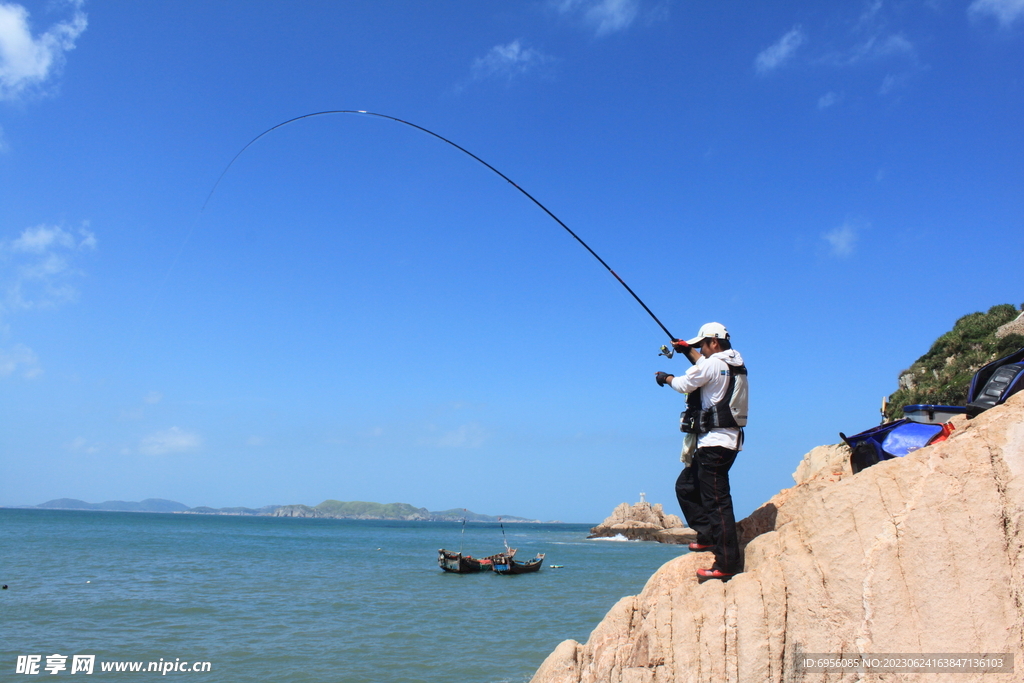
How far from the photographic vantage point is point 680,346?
5195 millimetres

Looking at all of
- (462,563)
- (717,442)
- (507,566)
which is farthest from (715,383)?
(462,563)

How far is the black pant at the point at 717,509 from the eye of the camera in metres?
4.61

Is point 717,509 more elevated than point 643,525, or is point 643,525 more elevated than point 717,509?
point 717,509

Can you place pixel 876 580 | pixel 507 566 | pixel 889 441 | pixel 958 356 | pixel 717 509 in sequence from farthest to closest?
1. pixel 507 566
2. pixel 958 356
3. pixel 889 441
4. pixel 717 509
5. pixel 876 580

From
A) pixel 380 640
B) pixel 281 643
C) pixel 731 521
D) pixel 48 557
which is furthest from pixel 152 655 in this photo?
pixel 48 557

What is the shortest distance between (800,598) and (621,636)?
178 centimetres

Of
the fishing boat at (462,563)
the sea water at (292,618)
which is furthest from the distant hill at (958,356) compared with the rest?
the fishing boat at (462,563)

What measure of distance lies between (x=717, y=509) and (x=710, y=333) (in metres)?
1.37

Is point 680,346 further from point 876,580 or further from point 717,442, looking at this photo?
point 876,580

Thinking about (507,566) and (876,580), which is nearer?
(876,580)

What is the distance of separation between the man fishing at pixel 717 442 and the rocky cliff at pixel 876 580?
0.23m

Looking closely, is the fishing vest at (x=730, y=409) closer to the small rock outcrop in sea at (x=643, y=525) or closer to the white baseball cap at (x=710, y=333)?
the white baseball cap at (x=710, y=333)

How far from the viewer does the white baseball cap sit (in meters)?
5.04

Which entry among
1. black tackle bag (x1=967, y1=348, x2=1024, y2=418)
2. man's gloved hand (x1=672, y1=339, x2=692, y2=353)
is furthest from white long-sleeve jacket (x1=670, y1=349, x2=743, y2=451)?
black tackle bag (x1=967, y1=348, x2=1024, y2=418)
